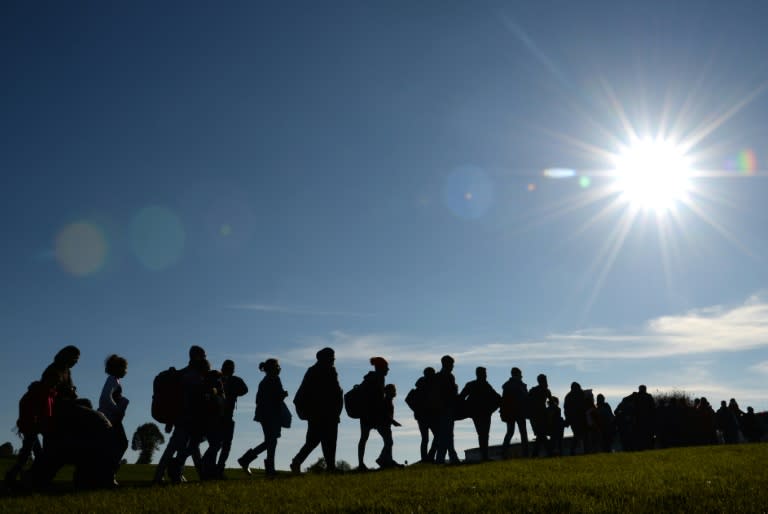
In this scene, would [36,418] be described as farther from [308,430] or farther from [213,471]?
[308,430]

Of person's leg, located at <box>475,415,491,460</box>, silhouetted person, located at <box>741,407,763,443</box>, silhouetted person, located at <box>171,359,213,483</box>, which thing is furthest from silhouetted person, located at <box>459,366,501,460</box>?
silhouetted person, located at <box>741,407,763,443</box>

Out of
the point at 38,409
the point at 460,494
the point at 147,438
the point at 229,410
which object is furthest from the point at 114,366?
the point at 147,438

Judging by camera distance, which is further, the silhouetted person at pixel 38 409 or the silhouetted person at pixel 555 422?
the silhouetted person at pixel 555 422

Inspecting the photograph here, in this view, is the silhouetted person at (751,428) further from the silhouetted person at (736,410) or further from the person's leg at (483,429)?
the person's leg at (483,429)

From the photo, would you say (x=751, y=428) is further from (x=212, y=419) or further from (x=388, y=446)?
(x=212, y=419)

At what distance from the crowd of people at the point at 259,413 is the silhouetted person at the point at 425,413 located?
3 cm

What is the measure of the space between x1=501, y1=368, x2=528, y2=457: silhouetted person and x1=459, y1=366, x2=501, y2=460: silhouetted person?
1277 mm

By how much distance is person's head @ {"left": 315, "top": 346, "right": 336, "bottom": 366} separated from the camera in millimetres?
13047

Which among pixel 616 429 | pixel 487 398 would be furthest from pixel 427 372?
pixel 616 429

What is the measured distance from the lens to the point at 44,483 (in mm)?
9383

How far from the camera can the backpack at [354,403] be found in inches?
553

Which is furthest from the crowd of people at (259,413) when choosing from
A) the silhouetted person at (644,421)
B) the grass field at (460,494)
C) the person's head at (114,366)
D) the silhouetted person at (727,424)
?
the silhouetted person at (727,424)

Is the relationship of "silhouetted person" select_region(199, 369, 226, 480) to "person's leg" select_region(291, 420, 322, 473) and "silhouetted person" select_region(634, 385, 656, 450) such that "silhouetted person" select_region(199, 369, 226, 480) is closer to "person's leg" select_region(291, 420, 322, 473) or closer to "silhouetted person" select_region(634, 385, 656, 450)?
"person's leg" select_region(291, 420, 322, 473)

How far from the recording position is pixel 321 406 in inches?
504
